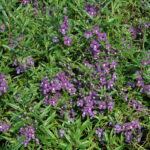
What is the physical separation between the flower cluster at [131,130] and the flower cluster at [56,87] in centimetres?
82

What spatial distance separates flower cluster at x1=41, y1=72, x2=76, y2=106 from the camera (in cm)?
404

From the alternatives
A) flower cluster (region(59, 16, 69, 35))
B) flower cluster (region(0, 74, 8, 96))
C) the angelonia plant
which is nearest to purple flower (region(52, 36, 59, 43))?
the angelonia plant

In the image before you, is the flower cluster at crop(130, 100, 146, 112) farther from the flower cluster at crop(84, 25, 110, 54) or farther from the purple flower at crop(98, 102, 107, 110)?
the flower cluster at crop(84, 25, 110, 54)

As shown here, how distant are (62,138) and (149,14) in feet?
8.93

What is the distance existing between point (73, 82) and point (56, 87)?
1.30ft

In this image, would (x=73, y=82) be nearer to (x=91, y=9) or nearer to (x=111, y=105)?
(x=111, y=105)

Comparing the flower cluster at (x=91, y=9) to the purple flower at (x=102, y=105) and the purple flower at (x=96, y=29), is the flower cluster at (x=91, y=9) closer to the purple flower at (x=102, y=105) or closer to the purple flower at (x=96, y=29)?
the purple flower at (x=96, y=29)

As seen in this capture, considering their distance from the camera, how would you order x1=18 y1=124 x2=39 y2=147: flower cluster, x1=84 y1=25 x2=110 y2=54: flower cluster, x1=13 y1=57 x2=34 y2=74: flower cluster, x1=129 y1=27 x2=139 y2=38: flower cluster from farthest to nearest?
x1=129 y1=27 x2=139 y2=38: flower cluster
x1=84 y1=25 x2=110 y2=54: flower cluster
x1=13 y1=57 x2=34 y2=74: flower cluster
x1=18 y1=124 x2=39 y2=147: flower cluster

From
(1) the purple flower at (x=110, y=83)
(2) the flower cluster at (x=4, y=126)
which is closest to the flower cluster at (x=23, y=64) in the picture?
(2) the flower cluster at (x=4, y=126)

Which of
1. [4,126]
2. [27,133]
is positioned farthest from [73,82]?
[4,126]

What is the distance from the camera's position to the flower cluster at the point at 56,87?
4043 mm

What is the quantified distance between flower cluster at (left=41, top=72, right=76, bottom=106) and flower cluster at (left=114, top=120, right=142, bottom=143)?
0.82m

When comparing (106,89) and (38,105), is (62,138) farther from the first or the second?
(106,89)

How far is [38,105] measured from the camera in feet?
13.0
